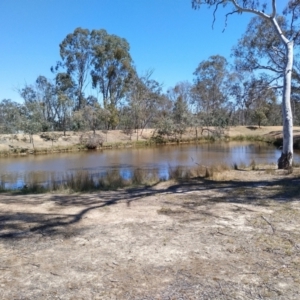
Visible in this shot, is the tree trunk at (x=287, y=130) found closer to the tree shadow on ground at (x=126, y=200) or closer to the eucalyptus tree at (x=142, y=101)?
the tree shadow on ground at (x=126, y=200)

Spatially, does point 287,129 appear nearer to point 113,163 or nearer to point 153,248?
point 153,248

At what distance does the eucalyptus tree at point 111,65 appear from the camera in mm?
38094

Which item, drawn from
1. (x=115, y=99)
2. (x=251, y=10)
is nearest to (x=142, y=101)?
(x=115, y=99)

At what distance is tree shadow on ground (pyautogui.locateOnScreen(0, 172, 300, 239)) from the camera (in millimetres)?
3682

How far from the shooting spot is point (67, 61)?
3872 cm

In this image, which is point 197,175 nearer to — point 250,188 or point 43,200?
point 250,188

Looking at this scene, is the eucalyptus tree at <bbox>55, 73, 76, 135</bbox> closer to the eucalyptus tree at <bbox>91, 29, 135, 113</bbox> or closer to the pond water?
the eucalyptus tree at <bbox>91, 29, 135, 113</bbox>

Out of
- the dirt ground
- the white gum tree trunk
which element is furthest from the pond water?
the dirt ground

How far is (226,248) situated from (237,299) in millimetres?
850

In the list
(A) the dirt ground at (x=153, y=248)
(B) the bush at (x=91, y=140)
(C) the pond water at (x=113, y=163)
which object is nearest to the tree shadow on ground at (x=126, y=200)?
(A) the dirt ground at (x=153, y=248)

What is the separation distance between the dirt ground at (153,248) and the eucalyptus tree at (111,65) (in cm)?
3341

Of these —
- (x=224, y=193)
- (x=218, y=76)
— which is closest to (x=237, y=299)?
(x=224, y=193)

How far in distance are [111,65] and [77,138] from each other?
1214 centimetres

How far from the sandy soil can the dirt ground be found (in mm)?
23730
